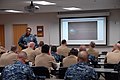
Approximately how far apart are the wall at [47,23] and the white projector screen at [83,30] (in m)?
0.33

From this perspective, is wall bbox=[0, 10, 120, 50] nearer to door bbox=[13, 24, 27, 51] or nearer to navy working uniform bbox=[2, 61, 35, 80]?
door bbox=[13, 24, 27, 51]

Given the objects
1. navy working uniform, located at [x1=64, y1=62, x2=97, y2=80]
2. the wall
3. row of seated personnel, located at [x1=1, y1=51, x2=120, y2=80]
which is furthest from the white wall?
navy working uniform, located at [x1=64, y1=62, x2=97, y2=80]

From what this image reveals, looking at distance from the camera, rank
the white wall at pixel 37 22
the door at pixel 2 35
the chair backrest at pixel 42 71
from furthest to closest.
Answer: the door at pixel 2 35, the white wall at pixel 37 22, the chair backrest at pixel 42 71

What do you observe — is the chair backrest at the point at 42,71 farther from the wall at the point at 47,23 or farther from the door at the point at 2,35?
the door at the point at 2,35

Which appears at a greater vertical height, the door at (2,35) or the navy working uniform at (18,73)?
the door at (2,35)

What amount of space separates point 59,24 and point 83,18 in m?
1.40

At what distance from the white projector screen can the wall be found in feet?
1.09

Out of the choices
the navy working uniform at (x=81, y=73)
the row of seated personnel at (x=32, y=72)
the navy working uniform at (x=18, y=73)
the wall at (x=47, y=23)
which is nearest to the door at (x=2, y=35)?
the wall at (x=47, y=23)

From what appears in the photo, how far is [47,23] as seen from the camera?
14.1 metres

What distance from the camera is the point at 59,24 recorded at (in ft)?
45.0

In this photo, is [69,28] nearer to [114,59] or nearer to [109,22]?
[109,22]

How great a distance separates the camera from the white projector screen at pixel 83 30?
12.8 metres

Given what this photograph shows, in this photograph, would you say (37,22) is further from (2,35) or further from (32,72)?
(32,72)

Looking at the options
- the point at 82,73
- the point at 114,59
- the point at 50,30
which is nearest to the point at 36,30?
the point at 50,30
